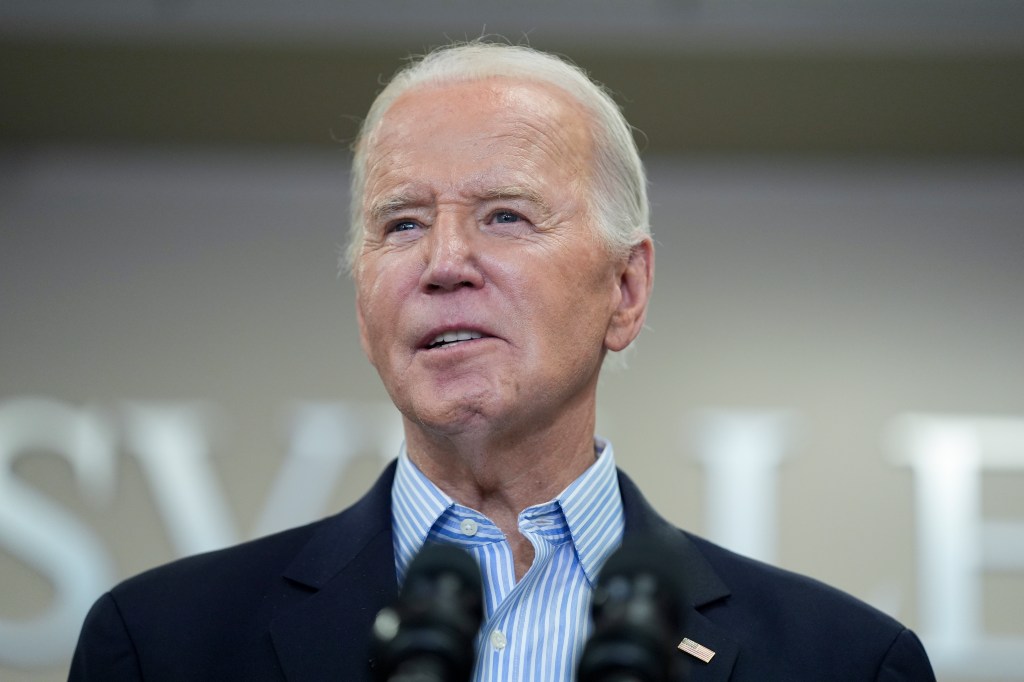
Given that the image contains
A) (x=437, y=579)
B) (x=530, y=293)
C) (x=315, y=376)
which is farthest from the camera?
(x=315, y=376)

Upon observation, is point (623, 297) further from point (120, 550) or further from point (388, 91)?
point (120, 550)

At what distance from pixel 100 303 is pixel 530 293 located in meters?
2.81

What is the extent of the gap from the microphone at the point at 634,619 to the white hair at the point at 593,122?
2.88 feet

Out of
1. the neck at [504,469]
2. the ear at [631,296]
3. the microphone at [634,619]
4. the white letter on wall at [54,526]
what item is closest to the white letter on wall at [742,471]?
the white letter on wall at [54,526]

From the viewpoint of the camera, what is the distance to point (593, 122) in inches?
80.0

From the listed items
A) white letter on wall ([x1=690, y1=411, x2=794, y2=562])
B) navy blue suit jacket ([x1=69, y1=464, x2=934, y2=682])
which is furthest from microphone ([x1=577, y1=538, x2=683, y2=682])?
white letter on wall ([x1=690, y1=411, x2=794, y2=562])

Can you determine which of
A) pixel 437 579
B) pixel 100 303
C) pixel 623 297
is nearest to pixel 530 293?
pixel 623 297

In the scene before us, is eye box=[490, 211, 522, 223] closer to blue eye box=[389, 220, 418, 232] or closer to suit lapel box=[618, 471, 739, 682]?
blue eye box=[389, 220, 418, 232]

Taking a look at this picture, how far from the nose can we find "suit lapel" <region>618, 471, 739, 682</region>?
0.43 m

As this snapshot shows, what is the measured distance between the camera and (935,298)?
4273 millimetres

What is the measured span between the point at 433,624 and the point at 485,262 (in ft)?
2.62

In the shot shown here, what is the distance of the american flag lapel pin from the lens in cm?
174

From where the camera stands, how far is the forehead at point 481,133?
1.88 m

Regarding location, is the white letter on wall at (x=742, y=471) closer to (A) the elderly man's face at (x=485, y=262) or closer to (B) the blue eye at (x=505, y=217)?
(A) the elderly man's face at (x=485, y=262)
